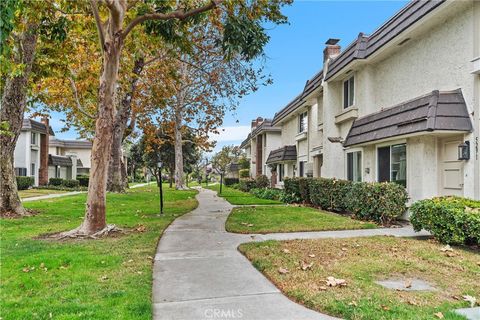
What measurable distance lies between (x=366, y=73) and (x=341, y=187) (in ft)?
15.0

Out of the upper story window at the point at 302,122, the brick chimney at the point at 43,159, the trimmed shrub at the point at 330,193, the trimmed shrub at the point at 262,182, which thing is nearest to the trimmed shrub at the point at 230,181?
the trimmed shrub at the point at 262,182

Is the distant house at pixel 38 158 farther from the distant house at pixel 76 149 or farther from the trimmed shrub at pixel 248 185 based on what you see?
the trimmed shrub at pixel 248 185

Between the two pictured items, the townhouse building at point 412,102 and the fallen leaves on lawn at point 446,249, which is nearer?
the fallen leaves on lawn at point 446,249

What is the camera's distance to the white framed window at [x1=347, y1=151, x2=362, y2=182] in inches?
591

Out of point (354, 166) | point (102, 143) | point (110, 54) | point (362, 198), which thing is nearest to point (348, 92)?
point (354, 166)

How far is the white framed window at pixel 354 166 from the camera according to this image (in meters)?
15.0

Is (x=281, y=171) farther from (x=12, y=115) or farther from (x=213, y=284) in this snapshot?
(x=213, y=284)

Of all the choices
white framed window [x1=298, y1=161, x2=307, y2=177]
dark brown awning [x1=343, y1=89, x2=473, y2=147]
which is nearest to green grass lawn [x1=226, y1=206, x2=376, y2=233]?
dark brown awning [x1=343, y1=89, x2=473, y2=147]

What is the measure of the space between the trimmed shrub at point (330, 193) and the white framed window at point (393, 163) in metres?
1.22

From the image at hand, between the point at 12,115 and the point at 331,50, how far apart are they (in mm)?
13934

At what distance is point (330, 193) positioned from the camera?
1417 cm

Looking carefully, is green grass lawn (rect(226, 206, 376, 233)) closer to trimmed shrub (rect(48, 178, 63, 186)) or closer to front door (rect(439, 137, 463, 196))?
front door (rect(439, 137, 463, 196))

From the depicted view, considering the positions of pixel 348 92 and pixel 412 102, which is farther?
pixel 348 92

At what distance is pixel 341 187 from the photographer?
13.5 m
